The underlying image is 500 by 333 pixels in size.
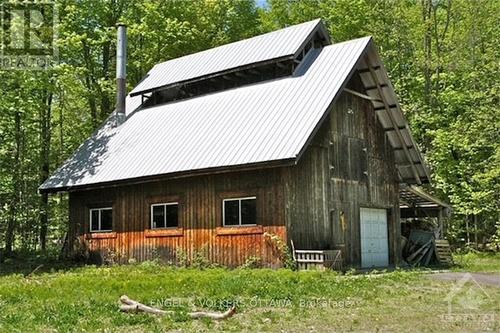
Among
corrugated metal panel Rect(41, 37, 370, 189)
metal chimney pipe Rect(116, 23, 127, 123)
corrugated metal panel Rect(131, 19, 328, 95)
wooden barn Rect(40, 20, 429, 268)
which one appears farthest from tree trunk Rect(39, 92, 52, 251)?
corrugated metal panel Rect(131, 19, 328, 95)

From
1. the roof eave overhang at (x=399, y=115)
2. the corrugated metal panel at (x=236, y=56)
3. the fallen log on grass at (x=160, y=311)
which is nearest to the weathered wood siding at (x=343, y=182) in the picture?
the roof eave overhang at (x=399, y=115)

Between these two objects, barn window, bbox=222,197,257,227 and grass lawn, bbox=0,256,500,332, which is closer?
grass lawn, bbox=0,256,500,332

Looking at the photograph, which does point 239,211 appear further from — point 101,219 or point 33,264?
point 33,264

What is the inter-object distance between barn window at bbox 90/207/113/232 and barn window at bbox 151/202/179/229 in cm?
256

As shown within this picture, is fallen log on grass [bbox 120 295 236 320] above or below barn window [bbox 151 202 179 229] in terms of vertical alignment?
below

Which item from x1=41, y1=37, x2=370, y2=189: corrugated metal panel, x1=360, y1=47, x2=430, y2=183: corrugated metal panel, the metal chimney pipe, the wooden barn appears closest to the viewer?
x1=41, y1=37, x2=370, y2=189: corrugated metal panel

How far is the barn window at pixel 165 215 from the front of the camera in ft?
66.3

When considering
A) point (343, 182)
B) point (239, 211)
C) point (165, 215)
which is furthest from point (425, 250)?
point (165, 215)

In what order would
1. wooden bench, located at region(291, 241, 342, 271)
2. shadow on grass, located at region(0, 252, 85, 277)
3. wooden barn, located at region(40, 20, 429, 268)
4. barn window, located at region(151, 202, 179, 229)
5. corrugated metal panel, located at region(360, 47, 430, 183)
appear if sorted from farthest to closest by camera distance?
corrugated metal panel, located at region(360, 47, 430, 183), shadow on grass, located at region(0, 252, 85, 277), barn window, located at region(151, 202, 179, 229), wooden barn, located at region(40, 20, 429, 268), wooden bench, located at region(291, 241, 342, 271)

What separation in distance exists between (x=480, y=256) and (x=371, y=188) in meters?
9.90

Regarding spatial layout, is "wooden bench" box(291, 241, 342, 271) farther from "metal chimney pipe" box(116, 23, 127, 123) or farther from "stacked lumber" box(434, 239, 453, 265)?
"metal chimney pipe" box(116, 23, 127, 123)

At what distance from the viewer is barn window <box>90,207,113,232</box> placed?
22719mm

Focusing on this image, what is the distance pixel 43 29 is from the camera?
28.0 meters

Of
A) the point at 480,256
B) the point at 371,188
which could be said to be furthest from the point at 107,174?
the point at 480,256
